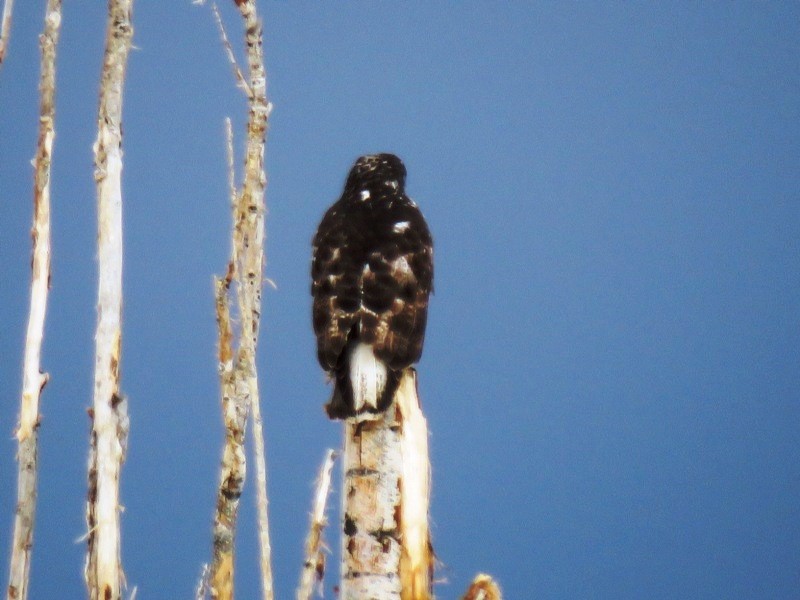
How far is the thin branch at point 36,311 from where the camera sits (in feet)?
7.79

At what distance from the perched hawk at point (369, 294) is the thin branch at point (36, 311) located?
1.33 m

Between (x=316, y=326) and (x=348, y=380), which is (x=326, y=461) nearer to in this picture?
(x=348, y=380)

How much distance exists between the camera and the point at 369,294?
4.02 m

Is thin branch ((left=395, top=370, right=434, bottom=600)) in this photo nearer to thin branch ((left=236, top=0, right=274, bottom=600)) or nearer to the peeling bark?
the peeling bark

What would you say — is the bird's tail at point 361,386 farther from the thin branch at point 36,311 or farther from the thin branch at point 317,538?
the thin branch at point 36,311

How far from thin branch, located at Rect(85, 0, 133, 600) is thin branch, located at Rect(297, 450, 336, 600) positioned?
2.56 feet

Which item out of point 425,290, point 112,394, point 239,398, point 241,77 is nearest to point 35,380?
point 112,394

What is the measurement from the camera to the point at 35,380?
8.05 ft

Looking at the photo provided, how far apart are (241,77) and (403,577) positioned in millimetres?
1665

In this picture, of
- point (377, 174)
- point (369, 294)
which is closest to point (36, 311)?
point (369, 294)

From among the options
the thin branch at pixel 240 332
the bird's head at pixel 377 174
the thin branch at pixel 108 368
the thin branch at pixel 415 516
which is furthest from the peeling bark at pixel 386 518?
the bird's head at pixel 377 174

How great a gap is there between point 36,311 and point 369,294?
1794mm

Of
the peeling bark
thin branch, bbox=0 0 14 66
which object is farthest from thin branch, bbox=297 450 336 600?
thin branch, bbox=0 0 14 66

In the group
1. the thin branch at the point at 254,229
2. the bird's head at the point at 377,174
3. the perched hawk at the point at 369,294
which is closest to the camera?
the thin branch at the point at 254,229
